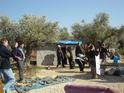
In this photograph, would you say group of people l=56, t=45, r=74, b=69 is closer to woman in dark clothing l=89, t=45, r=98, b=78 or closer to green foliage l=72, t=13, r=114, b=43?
woman in dark clothing l=89, t=45, r=98, b=78

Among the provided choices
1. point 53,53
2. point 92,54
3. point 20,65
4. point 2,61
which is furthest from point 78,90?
point 53,53

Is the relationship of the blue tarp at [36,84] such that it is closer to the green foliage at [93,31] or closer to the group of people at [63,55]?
the group of people at [63,55]

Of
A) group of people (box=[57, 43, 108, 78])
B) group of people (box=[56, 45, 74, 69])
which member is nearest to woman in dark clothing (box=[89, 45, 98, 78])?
group of people (box=[57, 43, 108, 78])

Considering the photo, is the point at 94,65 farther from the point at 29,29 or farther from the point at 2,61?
the point at 29,29

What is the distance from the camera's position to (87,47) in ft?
62.7

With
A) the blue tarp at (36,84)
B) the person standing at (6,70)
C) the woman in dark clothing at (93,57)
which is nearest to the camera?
the person standing at (6,70)

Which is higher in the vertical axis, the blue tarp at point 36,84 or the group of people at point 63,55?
the group of people at point 63,55

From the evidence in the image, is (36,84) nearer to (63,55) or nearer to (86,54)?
(86,54)

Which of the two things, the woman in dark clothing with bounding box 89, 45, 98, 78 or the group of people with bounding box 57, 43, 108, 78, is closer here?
the woman in dark clothing with bounding box 89, 45, 98, 78

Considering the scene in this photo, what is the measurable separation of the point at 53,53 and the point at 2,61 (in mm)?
22208

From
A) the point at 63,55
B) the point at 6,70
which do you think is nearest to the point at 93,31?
the point at 63,55

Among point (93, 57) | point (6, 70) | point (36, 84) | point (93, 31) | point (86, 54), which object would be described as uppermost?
point (93, 31)

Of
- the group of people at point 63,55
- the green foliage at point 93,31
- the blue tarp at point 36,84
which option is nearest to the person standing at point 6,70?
the blue tarp at point 36,84

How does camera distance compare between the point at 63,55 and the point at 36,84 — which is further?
the point at 63,55
